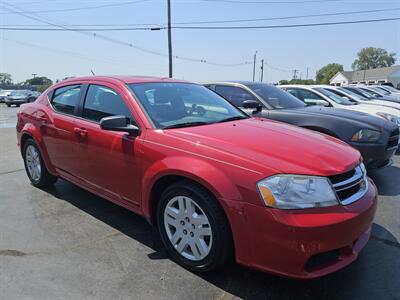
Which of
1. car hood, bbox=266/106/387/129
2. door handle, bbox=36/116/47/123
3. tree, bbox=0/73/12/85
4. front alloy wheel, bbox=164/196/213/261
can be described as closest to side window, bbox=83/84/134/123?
door handle, bbox=36/116/47/123

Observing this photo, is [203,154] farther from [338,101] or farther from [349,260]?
[338,101]

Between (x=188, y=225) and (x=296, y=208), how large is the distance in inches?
37.5

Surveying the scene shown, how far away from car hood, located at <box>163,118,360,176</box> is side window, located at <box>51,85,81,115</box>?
169cm

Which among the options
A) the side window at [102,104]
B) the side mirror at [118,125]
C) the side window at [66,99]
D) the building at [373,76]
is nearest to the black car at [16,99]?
the side window at [66,99]

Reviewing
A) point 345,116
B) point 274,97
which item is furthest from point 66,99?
point 345,116

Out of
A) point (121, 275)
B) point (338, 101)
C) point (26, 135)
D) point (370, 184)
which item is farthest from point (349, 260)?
point (338, 101)

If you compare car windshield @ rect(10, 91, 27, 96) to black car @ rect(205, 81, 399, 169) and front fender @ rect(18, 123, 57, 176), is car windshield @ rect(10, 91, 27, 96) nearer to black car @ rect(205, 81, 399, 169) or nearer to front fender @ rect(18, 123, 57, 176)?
black car @ rect(205, 81, 399, 169)

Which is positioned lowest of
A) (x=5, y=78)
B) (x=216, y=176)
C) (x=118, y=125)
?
(x=5, y=78)

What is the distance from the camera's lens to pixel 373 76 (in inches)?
3477

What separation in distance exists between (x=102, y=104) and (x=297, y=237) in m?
2.56

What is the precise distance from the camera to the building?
8069 centimetres

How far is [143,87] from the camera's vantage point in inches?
155

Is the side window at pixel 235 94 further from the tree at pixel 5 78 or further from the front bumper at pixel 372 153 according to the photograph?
the tree at pixel 5 78

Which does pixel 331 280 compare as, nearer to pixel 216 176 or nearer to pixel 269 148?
pixel 269 148
